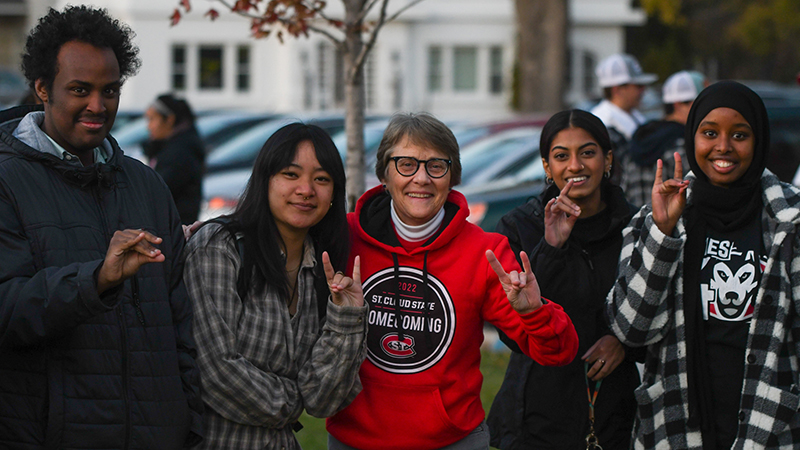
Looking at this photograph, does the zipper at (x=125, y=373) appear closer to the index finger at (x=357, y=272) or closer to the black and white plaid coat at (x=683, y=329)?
the index finger at (x=357, y=272)

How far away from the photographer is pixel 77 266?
263 centimetres

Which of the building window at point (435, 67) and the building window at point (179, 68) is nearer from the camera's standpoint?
the building window at point (179, 68)

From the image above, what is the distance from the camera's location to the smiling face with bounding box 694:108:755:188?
3471mm

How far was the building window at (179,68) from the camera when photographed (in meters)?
30.8

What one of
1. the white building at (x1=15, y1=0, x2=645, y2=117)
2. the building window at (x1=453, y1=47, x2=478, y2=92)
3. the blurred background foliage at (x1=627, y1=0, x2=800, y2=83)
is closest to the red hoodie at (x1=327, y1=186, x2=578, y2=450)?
the blurred background foliage at (x1=627, y1=0, x2=800, y2=83)

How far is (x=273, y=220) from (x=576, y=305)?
1.25m

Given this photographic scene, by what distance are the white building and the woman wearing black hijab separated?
88.3ft

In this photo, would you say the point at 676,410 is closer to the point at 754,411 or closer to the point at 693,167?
the point at 754,411

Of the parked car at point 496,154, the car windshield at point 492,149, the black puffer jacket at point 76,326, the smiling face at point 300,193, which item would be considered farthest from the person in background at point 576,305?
the car windshield at point 492,149

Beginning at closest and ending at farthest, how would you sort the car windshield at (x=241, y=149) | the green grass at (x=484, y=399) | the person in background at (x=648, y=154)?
the green grass at (x=484, y=399)
the person in background at (x=648, y=154)
the car windshield at (x=241, y=149)

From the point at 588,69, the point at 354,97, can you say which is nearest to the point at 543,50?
the point at 588,69

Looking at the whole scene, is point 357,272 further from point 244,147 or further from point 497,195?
point 244,147

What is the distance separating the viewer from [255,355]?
306 centimetres

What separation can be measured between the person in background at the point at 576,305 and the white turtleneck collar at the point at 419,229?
44 centimetres
